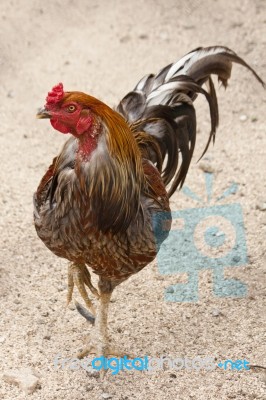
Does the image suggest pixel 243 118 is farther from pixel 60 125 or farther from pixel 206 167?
pixel 60 125

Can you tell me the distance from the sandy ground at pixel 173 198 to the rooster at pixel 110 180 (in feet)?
1.07

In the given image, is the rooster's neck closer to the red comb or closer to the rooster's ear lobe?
the rooster's ear lobe

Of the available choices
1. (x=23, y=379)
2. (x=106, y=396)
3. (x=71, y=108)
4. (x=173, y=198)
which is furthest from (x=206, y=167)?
(x=71, y=108)

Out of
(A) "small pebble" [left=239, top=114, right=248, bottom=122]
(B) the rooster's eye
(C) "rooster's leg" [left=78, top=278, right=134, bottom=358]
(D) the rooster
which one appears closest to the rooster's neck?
(D) the rooster

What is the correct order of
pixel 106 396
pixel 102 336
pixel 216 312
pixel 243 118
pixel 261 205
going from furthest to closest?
1. pixel 243 118
2. pixel 261 205
3. pixel 216 312
4. pixel 102 336
5. pixel 106 396

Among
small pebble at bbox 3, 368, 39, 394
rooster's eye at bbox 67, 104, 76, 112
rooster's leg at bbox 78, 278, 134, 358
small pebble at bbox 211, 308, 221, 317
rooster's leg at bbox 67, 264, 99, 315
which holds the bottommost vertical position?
small pebble at bbox 3, 368, 39, 394

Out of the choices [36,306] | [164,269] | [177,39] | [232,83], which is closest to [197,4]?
[177,39]

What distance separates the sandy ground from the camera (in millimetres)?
4145

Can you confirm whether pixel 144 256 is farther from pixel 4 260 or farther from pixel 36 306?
pixel 4 260

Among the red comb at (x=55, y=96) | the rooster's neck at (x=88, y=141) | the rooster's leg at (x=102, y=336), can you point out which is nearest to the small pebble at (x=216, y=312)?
the rooster's leg at (x=102, y=336)

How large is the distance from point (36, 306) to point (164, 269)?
96 centimetres

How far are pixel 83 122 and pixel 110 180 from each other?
0.33 meters

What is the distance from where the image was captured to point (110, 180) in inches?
137

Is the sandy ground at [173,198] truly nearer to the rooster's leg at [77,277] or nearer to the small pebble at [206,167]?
the small pebble at [206,167]
